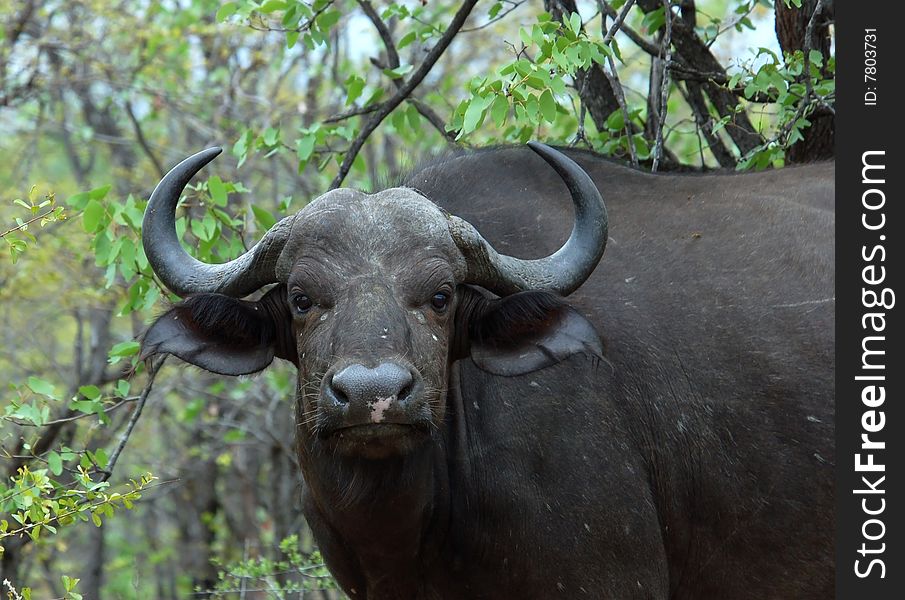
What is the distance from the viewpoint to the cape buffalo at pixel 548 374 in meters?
5.09

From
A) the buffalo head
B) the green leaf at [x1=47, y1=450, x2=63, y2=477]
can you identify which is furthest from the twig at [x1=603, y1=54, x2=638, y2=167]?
the green leaf at [x1=47, y1=450, x2=63, y2=477]

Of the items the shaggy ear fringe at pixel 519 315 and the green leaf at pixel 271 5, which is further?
the green leaf at pixel 271 5

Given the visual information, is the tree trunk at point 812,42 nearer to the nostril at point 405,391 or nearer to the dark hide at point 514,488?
the dark hide at point 514,488

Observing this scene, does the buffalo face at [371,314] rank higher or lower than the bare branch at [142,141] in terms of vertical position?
lower

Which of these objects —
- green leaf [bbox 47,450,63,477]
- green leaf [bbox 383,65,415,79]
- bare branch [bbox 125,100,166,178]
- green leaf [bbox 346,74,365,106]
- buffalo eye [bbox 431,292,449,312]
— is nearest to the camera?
buffalo eye [bbox 431,292,449,312]

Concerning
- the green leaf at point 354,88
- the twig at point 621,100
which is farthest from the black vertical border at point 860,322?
the green leaf at point 354,88

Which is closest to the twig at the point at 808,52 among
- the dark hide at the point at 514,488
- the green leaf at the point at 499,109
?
the green leaf at the point at 499,109

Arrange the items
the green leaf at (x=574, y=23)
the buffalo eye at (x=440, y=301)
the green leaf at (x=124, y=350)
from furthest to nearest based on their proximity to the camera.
Result: the green leaf at (x=124, y=350) < the green leaf at (x=574, y=23) < the buffalo eye at (x=440, y=301)

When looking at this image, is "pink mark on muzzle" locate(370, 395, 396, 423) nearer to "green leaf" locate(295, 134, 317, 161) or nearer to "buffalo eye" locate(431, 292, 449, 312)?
"buffalo eye" locate(431, 292, 449, 312)

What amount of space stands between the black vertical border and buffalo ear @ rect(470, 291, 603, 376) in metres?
1.36

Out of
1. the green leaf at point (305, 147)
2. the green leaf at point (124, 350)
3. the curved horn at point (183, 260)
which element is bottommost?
the green leaf at point (124, 350)

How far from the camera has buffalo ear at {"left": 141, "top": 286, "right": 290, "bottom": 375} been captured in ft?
17.6

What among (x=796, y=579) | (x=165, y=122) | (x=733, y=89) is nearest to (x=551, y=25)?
(x=733, y=89)

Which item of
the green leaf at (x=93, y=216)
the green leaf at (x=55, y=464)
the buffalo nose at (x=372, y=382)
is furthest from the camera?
the green leaf at (x=93, y=216)
